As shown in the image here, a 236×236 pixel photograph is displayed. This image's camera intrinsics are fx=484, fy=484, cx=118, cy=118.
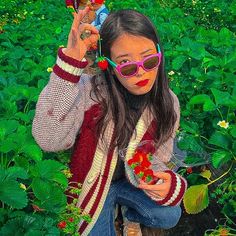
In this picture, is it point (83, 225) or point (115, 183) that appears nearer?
point (83, 225)

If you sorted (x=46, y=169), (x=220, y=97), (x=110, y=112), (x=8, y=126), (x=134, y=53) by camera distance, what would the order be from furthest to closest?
1. (x=220, y=97)
2. (x=110, y=112)
3. (x=134, y=53)
4. (x=8, y=126)
5. (x=46, y=169)

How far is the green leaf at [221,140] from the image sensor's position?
2.78 m

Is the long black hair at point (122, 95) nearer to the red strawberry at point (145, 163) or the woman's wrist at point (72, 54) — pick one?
the red strawberry at point (145, 163)

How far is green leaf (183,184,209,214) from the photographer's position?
297cm

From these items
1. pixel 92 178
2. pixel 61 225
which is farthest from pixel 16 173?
pixel 92 178

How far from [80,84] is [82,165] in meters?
0.46

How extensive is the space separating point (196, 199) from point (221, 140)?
17.1 inches

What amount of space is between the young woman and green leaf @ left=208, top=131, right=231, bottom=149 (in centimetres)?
24

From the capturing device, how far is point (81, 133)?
2596 millimetres

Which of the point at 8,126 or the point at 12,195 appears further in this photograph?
the point at 8,126

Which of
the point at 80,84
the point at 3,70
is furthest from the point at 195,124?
the point at 3,70

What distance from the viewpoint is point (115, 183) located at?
307 cm

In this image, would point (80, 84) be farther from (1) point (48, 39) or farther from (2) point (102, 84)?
(1) point (48, 39)

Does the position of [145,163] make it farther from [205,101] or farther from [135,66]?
[205,101]
